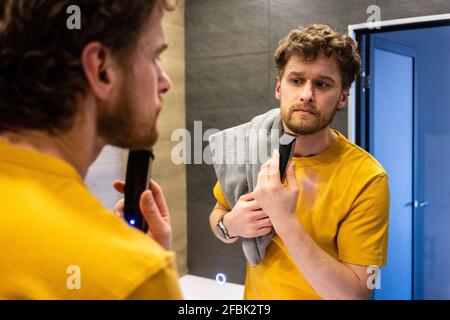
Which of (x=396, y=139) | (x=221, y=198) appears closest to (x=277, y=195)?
(x=221, y=198)

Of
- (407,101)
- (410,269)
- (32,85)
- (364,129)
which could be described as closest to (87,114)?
(32,85)

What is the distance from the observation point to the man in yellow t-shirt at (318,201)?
567 millimetres

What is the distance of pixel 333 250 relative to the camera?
2.08ft

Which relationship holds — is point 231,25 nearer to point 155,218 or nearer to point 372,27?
point 372,27

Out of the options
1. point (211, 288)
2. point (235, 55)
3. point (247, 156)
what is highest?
point (235, 55)

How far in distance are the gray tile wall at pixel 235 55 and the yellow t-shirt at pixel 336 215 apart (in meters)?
0.40

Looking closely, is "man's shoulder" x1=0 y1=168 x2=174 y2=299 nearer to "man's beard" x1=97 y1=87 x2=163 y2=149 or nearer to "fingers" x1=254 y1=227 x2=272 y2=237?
"man's beard" x1=97 y1=87 x2=163 y2=149

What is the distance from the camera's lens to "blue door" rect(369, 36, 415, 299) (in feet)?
3.90

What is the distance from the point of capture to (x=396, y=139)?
128 cm

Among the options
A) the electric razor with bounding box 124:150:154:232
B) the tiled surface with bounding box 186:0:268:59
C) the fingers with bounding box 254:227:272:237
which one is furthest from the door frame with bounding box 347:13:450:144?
the electric razor with bounding box 124:150:154:232

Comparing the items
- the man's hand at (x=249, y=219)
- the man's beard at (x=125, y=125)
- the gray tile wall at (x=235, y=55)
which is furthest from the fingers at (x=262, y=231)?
the gray tile wall at (x=235, y=55)

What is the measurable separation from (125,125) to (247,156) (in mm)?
367

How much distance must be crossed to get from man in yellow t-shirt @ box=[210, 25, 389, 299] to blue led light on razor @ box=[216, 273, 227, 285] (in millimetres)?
380
